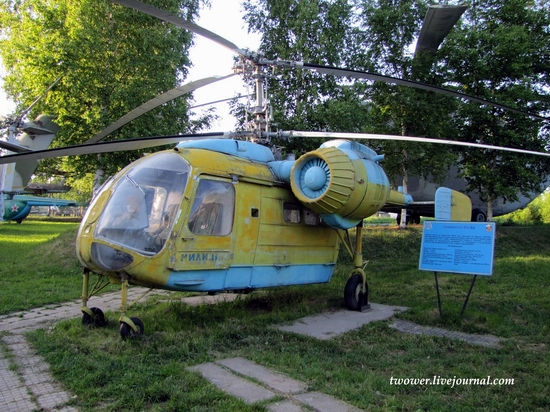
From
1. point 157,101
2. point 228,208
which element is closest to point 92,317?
point 228,208

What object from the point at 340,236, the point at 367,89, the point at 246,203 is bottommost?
the point at 340,236

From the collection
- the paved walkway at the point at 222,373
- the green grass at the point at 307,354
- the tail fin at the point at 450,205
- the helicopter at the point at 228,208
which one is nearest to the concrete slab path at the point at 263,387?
the paved walkway at the point at 222,373

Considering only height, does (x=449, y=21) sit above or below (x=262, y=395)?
above

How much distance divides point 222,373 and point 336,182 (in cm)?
325

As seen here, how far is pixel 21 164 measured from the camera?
22.8 meters

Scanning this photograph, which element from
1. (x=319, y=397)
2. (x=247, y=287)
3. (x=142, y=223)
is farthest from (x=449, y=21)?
(x=319, y=397)

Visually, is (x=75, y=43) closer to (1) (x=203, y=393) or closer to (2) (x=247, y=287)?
(2) (x=247, y=287)

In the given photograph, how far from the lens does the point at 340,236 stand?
7.97m

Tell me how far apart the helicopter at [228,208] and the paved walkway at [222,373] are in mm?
918

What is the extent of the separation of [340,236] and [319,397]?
4450mm

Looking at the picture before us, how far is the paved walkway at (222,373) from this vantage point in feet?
11.9

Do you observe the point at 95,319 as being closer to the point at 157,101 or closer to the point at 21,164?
the point at 157,101

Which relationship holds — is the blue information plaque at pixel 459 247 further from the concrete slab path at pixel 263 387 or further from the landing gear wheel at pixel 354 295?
the concrete slab path at pixel 263 387

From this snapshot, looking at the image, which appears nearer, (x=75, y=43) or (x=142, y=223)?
(x=142, y=223)
